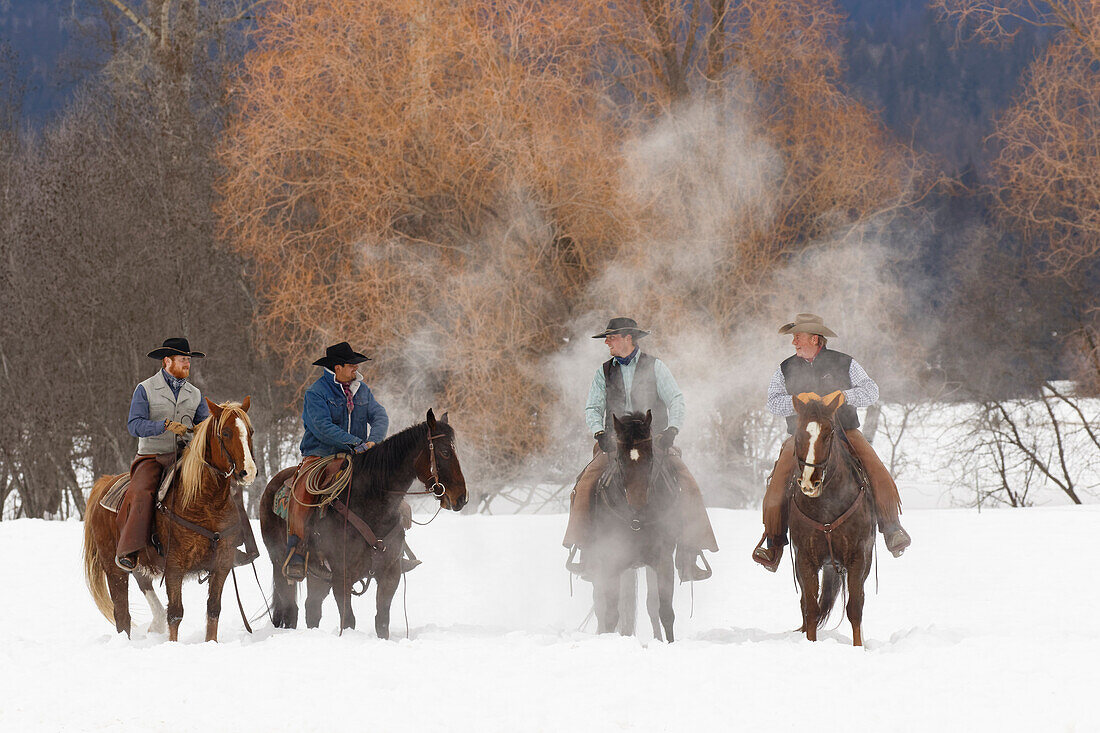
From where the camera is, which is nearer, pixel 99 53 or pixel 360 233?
Answer: pixel 360 233

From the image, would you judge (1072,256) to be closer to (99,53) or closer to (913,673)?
(913,673)

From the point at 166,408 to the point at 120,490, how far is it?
63 cm

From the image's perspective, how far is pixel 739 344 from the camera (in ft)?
48.6

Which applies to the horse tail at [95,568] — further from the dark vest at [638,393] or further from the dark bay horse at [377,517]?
the dark vest at [638,393]

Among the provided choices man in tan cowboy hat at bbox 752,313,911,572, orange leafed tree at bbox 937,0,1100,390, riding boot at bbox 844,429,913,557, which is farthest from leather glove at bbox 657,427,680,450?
orange leafed tree at bbox 937,0,1100,390

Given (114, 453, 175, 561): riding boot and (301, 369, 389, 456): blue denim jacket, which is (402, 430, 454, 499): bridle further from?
(114, 453, 175, 561): riding boot

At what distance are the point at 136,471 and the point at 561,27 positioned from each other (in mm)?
10324

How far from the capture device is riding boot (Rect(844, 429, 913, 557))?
598 cm

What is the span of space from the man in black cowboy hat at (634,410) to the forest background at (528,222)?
23.8 feet

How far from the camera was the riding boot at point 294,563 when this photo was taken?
6445mm

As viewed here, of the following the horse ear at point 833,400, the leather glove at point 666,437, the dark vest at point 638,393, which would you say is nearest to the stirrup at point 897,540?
the horse ear at point 833,400

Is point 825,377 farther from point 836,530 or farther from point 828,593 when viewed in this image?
point 828,593

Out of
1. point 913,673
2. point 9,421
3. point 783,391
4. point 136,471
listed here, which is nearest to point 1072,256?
point 783,391

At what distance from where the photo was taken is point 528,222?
47.6ft
